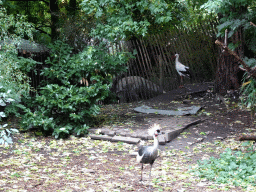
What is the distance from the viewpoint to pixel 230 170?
4637mm

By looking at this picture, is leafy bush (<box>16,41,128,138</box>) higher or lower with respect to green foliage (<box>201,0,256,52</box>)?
lower

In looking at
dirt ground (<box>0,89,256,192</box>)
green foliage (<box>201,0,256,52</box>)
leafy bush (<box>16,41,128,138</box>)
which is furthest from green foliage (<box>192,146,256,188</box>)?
green foliage (<box>201,0,256,52</box>)

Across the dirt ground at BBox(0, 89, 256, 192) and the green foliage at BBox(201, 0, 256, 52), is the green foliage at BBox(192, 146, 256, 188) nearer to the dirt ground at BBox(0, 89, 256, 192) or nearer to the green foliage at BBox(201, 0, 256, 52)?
the dirt ground at BBox(0, 89, 256, 192)

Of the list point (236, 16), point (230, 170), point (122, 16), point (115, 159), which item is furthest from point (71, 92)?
point (236, 16)

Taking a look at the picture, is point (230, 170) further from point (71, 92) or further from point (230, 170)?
point (71, 92)

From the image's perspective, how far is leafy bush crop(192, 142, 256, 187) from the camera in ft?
14.1

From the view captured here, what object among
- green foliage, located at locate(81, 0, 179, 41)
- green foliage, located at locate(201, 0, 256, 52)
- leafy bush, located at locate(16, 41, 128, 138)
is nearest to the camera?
leafy bush, located at locate(16, 41, 128, 138)

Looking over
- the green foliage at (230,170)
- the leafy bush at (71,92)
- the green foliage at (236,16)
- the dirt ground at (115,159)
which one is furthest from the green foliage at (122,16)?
the green foliage at (230,170)

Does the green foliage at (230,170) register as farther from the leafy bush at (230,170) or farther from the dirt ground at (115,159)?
the dirt ground at (115,159)

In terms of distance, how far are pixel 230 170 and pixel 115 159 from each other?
6.67 ft

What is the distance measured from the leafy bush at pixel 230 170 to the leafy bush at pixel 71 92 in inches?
117

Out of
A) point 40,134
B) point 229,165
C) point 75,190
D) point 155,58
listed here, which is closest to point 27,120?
Answer: point 40,134

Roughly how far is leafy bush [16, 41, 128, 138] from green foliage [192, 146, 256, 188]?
9.75ft

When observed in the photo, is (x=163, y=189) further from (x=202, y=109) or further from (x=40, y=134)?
(x=202, y=109)
